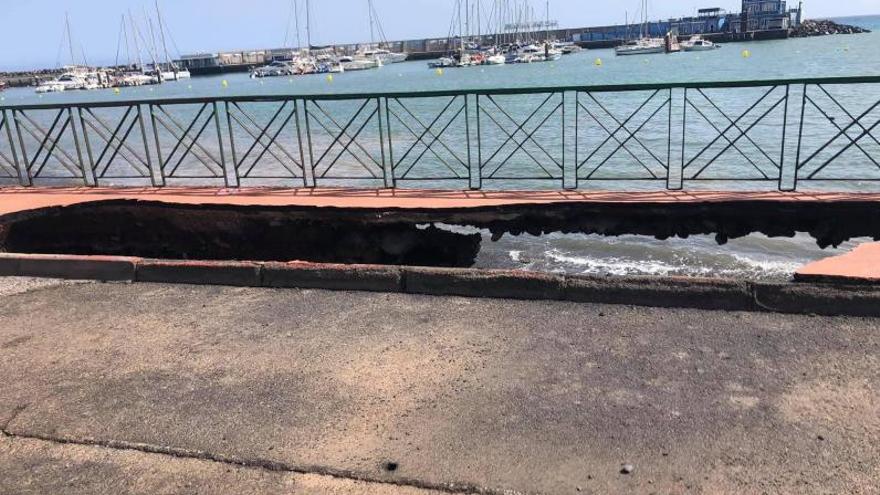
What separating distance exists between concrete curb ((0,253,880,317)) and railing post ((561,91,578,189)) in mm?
3802

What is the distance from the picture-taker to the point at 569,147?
21953 millimetres

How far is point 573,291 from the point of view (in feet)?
16.8

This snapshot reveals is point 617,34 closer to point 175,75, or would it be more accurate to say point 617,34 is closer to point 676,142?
point 175,75

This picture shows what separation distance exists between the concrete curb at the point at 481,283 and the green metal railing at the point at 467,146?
344 centimetres

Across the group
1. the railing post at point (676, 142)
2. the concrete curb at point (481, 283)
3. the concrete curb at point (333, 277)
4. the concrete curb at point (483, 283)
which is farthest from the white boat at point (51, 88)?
the concrete curb at point (483, 283)

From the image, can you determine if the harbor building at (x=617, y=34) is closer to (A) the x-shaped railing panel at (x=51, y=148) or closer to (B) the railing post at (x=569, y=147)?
(B) the railing post at (x=569, y=147)

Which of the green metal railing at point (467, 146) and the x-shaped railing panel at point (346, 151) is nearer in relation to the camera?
the green metal railing at point (467, 146)

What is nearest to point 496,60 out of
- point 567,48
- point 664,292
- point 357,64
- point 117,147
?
point 567,48

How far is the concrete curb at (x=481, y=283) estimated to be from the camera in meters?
4.66

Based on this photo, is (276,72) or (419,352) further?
(276,72)

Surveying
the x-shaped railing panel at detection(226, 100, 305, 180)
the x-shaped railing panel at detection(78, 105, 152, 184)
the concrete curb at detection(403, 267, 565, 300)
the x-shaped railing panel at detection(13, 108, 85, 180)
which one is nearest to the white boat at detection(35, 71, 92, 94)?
the x-shaped railing panel at detection(78, 105, 152, 184)

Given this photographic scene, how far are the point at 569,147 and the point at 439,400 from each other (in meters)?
19.0

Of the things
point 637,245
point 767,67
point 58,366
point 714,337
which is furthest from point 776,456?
point 767,67

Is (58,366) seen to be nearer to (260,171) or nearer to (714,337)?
(714,337)
